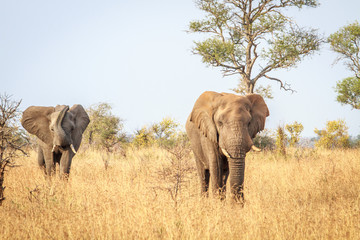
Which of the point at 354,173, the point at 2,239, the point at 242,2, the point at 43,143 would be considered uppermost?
the point at 242,2

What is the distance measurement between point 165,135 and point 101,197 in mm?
16662

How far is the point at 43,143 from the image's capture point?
10133mm

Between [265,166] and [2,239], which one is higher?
[265,166]

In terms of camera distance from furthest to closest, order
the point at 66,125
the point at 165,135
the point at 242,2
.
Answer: the point at 242,2
the point at 165,135
the point at 66,125

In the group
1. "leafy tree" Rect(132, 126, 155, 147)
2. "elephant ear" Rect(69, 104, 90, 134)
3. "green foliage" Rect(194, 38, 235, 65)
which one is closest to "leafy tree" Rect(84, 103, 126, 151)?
"leafy tree" Rect(132, 126, 155, 147)

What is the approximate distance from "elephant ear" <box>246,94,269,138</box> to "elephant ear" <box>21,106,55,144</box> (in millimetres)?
5411

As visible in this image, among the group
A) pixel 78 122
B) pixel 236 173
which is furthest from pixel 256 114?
pixel 78 122

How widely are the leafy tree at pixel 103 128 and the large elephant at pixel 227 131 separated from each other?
1752 cm

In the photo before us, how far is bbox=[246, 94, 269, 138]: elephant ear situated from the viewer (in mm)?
6723

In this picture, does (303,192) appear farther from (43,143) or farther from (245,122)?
(43,143)

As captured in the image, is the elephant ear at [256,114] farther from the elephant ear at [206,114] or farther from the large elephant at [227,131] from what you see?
the elephant ear at [206,114]

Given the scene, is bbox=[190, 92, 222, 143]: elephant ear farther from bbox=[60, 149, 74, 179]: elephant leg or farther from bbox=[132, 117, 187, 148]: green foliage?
bbox=[132, 117, 187, 148]: green foliage

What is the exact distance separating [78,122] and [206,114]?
15.0 ft

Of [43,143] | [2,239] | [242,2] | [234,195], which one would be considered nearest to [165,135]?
[242,2]
